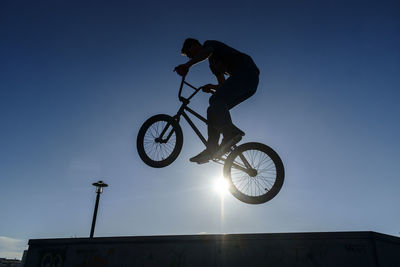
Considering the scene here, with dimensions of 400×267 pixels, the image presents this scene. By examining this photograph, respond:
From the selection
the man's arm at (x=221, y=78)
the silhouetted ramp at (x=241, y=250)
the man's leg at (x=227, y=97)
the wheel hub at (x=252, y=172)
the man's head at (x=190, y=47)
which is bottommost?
the silhouetted ramp at (x=241, y=250)

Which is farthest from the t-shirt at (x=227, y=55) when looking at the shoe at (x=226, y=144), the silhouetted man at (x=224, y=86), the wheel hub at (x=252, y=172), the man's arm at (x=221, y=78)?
the wheel hub at (x=252, y=172)

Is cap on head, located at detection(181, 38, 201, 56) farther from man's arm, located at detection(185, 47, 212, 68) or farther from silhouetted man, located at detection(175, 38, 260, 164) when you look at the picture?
man's arm, located at detection(185, 47, 212, 68)

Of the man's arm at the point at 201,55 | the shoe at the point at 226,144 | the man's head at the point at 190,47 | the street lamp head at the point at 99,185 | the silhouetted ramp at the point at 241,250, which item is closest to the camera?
the silhouetted ramp at the point at 241,250

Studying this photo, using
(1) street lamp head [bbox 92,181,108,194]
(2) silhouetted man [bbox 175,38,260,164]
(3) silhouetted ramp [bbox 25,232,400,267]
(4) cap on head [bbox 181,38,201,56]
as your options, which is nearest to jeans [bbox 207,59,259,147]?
(2) silhouetted man [bbox 175,38,260,164]

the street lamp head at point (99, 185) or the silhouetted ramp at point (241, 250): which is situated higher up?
the street lamp head at point (99, 185)

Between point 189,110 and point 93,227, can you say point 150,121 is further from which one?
point 93,227

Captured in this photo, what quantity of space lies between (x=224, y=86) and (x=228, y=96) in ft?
0.57

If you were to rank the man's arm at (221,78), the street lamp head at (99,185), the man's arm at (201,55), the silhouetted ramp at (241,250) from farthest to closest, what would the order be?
the street lamp head at (99,185)
the man's arm at (221,78)
the man's arm at (201,55)
the silhouetted ramp at (241,250)

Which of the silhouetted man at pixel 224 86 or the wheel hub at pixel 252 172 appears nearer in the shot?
the silhouetted man at pixel 224 86

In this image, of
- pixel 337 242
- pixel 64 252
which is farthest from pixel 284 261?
pixel 64 252

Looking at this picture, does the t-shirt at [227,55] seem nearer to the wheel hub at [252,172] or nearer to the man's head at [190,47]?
the man's head at [190,47]

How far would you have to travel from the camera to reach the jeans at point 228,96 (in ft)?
14.3

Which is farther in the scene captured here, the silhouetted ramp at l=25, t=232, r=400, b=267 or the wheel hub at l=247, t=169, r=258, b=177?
the wheel hub at l=247, t=169, r=258, b=177

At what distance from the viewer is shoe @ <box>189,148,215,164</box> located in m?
4.62
